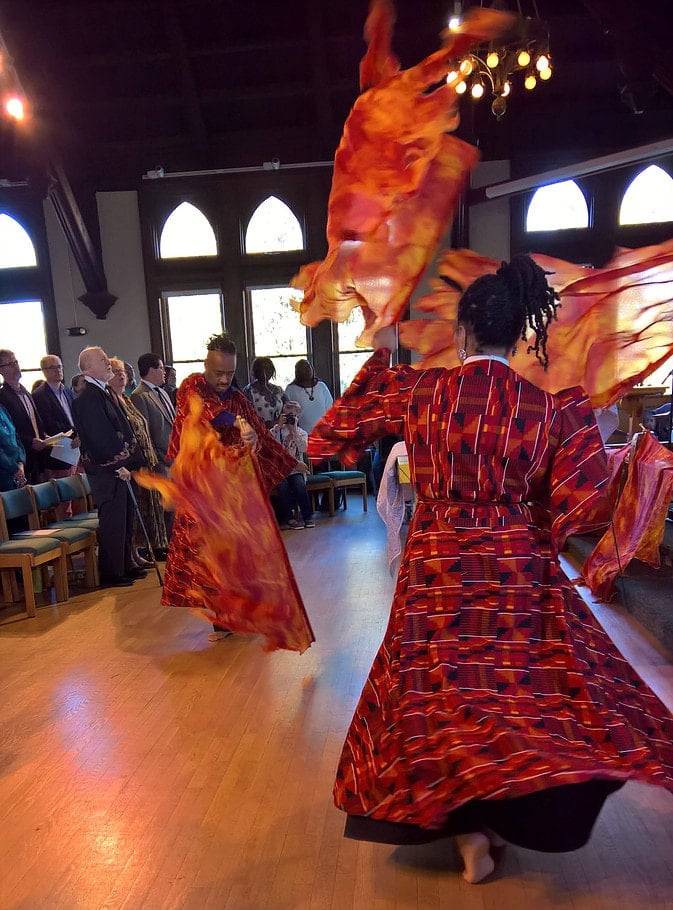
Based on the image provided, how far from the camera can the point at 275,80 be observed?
26.2 feet

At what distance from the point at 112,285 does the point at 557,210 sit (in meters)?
5.65

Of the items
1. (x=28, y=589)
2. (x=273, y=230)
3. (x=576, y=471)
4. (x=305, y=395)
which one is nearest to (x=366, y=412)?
(x=576, y=471)

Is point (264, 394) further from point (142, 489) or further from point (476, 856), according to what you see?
point (476, 856)

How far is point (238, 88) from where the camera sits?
25.8ft

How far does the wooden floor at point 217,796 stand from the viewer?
1681 millimetres

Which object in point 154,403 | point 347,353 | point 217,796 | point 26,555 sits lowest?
point 217,796

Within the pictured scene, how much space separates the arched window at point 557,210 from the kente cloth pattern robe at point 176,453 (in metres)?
6.07

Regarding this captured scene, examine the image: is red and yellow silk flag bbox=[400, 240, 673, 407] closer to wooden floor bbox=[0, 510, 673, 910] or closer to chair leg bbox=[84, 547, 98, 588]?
wooden floor bbox=[0, 510, 673, 910]

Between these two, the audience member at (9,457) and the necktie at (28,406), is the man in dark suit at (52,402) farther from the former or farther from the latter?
the audience member at (9,457)

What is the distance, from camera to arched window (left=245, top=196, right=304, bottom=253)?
846 cm

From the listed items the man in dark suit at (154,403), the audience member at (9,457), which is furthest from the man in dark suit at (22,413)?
the man in dark suit at (154,403)

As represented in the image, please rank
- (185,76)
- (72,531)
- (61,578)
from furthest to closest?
(185,76)
(72,531)
(61,578)

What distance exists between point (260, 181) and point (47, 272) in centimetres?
296

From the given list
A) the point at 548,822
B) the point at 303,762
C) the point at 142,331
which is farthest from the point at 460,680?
the point at 142,331
